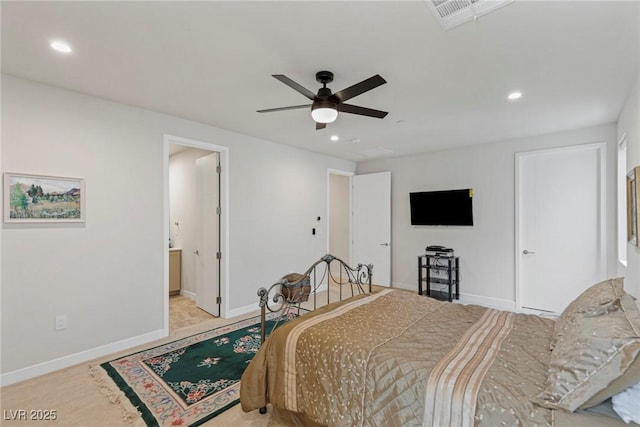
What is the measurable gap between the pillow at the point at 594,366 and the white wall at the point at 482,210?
347 cm

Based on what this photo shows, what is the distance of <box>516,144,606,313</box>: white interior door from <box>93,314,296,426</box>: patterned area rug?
13.4ft

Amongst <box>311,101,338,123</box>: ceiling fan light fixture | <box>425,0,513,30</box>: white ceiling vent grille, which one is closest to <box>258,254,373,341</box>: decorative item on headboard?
<box>311,101,338,123</box>: ceiling fan light fixture

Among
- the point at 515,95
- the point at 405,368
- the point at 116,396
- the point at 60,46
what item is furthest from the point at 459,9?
the point at 116,396

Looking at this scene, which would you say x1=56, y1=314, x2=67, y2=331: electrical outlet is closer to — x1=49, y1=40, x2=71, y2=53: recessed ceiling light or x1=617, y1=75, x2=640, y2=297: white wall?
x1=49, y1=40, x2=71, y2=53: recessed ceiling light

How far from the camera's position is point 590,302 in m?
1.86

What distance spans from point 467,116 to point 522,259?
2468 mm

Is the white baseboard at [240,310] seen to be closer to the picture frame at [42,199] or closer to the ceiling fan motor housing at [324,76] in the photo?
the picture frame at [42,199]

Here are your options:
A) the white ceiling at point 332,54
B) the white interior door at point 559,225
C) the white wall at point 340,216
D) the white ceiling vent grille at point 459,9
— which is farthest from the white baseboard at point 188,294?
the white interior door at point 559,225

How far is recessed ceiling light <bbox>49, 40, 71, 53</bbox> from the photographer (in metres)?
2.07

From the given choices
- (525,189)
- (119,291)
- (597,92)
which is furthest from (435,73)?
(119,291)

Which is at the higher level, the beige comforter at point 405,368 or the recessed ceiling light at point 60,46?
the recessed ceiling light at point 60,46

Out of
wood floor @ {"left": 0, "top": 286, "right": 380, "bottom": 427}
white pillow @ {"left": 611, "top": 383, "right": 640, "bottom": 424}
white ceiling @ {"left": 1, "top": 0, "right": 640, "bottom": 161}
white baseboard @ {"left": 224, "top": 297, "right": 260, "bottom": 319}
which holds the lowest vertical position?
wood floor @ {"left": 0, "top": 286, "right": 380, "bottom": 427}

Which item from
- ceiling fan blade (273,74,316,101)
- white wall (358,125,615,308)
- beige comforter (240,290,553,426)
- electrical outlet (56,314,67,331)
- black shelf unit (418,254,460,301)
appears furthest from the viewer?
black shelf unit (418,254,460,301)

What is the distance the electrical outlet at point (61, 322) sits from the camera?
9.20ft
